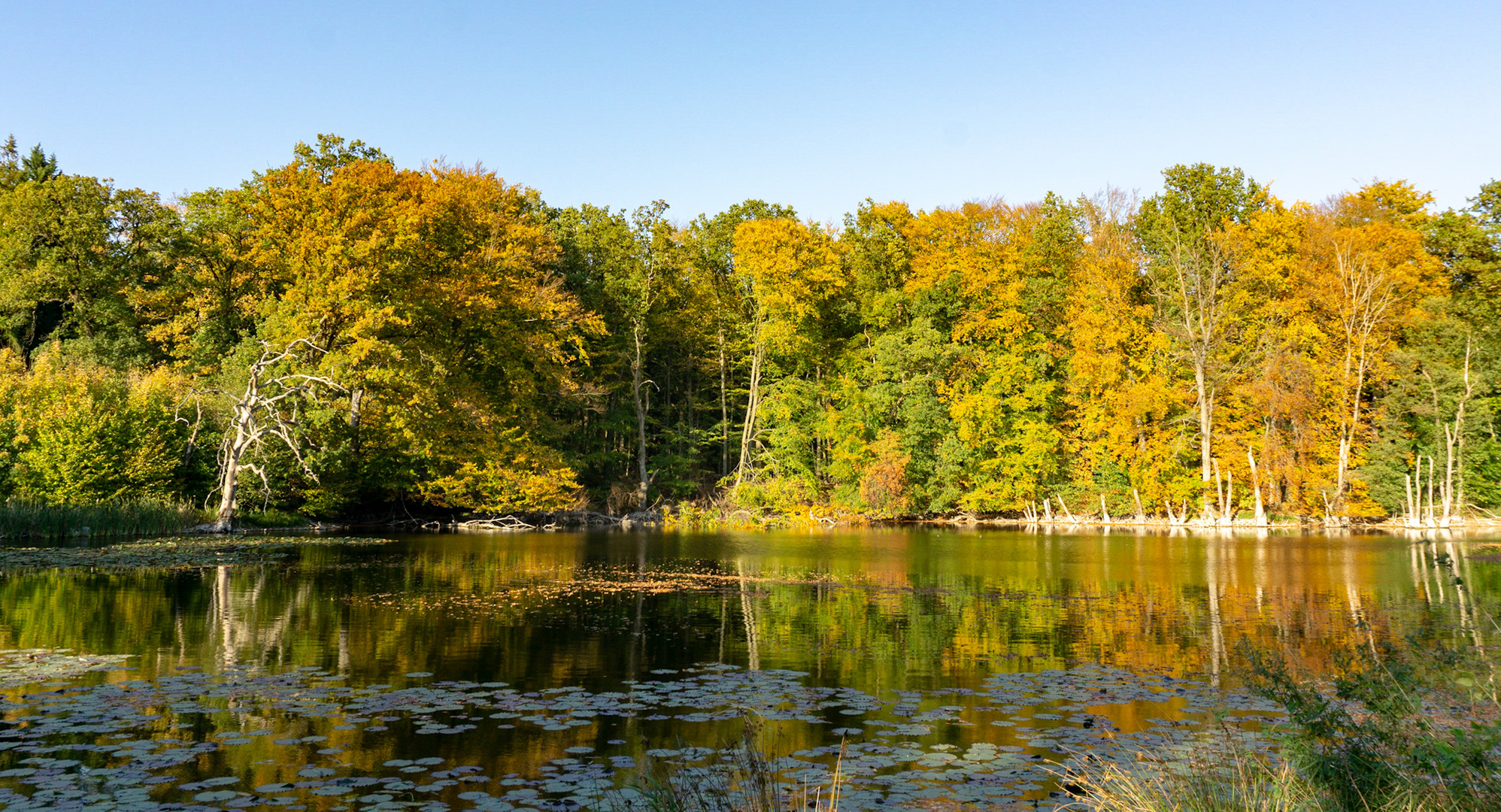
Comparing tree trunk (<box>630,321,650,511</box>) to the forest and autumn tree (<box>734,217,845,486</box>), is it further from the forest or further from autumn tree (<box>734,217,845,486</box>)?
autumn tree (<box>734,217,845,486</box>)

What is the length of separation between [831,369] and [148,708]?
45161mm

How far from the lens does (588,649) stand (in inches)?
460

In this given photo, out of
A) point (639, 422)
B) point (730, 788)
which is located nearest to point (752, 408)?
point (639, 422)

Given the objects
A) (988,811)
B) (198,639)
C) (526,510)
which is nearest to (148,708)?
(198,639)

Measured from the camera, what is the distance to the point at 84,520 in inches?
1153

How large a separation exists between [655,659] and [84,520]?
25.8 metres

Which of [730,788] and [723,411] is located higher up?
[723,411]

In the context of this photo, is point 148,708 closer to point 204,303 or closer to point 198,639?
point 198,639

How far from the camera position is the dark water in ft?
22.3

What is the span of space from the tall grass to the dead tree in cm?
154

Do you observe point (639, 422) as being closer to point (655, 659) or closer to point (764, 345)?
point (764, 345)

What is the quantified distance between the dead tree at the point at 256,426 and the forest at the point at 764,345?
10.2 inches

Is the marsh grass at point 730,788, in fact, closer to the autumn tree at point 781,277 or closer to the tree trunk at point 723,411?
the autumn tree at point 781,277

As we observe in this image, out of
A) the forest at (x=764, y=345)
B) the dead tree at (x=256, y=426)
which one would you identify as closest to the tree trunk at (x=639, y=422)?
the forest at (x=764, y=345)
